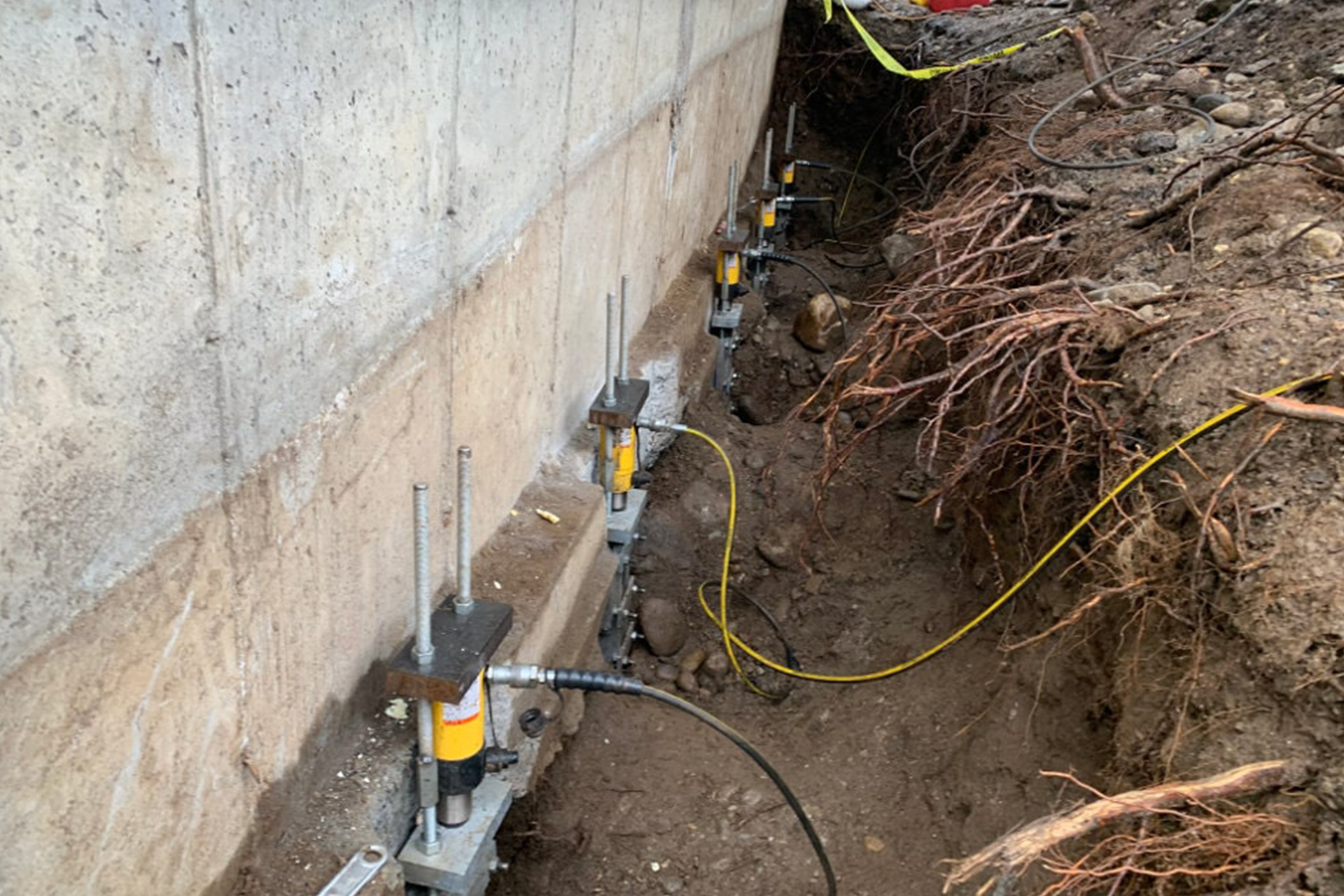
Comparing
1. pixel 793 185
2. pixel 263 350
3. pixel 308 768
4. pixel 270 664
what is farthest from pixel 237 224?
pixel 793 185

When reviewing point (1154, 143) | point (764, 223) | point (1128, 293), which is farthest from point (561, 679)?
point (764, 223)

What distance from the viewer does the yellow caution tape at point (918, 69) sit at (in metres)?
6.29

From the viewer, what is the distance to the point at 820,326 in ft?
18.8

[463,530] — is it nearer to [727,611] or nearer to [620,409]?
[620,409]

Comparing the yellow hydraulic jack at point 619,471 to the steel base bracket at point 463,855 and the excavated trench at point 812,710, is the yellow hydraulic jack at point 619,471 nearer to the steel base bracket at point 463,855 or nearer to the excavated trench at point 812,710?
the excavated trench at point 812,710

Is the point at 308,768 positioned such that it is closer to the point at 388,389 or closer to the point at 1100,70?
the point at 388,389

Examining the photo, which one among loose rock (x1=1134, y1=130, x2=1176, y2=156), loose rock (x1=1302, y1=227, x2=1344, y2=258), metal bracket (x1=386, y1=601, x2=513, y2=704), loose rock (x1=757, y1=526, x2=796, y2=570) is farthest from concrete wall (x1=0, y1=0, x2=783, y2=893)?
loose rock (x1=1134, y1=130, x2=1176, y2=156)

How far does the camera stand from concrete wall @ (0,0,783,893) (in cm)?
112

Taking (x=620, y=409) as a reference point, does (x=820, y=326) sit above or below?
below

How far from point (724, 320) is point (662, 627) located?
207cm

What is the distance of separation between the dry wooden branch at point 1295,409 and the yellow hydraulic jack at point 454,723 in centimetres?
152

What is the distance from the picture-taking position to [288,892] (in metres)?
1.78

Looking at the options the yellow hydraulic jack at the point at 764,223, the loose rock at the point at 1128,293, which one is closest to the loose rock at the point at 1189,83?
the loose rock at the point at 1128,293

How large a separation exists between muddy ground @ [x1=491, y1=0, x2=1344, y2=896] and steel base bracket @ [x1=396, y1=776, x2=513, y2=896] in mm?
488
